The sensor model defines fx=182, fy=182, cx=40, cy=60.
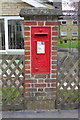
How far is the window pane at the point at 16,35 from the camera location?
23.4 ft

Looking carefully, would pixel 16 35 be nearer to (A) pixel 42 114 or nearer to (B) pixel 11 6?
(B) pixel 11 6

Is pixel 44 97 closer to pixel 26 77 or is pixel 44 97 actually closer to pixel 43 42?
pixel 26 77

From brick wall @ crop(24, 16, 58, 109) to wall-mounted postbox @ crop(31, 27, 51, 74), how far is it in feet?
0.27

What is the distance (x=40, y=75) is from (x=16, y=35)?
3.51 meters

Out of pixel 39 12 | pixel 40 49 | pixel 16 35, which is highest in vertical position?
pixel 39 12

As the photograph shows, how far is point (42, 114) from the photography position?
409 cm

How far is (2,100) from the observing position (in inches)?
172

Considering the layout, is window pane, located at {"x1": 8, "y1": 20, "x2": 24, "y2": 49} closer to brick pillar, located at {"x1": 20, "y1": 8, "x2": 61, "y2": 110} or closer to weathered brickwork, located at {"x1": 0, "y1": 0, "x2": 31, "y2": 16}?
weathered brickwork, located at {"x1": 0, "y1": 0, "x2": 31, "y2": 16}

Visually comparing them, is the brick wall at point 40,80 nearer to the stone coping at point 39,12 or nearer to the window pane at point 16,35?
the stone coping at point 39,12

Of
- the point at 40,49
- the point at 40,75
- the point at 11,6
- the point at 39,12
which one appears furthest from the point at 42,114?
the point at 11,6

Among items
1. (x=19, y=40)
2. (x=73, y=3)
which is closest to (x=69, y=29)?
(x=73, y=3)

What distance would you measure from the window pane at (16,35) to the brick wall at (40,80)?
321 centimetres

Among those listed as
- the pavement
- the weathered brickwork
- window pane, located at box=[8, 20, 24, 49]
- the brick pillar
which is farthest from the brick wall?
window pane, located at box=[8, 20, 24, 49]

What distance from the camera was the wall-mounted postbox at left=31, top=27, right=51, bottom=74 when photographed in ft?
12.9
